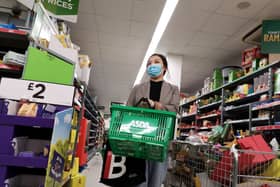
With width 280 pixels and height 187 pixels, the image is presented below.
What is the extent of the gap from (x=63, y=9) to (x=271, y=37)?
330 cm

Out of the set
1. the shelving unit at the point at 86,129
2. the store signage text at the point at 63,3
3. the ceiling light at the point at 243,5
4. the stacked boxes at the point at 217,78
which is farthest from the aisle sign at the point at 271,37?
the store signage text at the point at 63,3

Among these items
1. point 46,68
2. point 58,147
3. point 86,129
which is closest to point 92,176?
point 86,129

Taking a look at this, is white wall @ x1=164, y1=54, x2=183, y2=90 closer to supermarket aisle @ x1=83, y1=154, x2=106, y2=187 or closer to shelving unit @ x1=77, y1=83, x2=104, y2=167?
shelving unit @ x1=77, y1=83, x2=104, y2=167

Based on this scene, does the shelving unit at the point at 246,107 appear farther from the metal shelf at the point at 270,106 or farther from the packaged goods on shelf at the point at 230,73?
the packaged goods on shelf at the point at 230,73

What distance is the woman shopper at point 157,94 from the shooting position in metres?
1.82

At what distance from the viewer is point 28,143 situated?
232 centimetres

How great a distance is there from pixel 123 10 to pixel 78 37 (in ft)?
5.83

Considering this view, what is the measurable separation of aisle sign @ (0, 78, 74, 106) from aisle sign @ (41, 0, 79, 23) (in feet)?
5.57

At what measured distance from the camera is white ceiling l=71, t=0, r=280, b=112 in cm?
407

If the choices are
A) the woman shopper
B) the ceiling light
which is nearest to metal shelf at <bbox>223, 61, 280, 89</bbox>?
the ceiling light

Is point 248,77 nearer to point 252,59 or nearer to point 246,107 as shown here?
point 252,59

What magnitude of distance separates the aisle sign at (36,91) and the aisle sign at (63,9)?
1.70 metres

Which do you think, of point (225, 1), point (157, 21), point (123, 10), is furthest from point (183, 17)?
point (123, 10)

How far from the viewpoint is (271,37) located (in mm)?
3965
